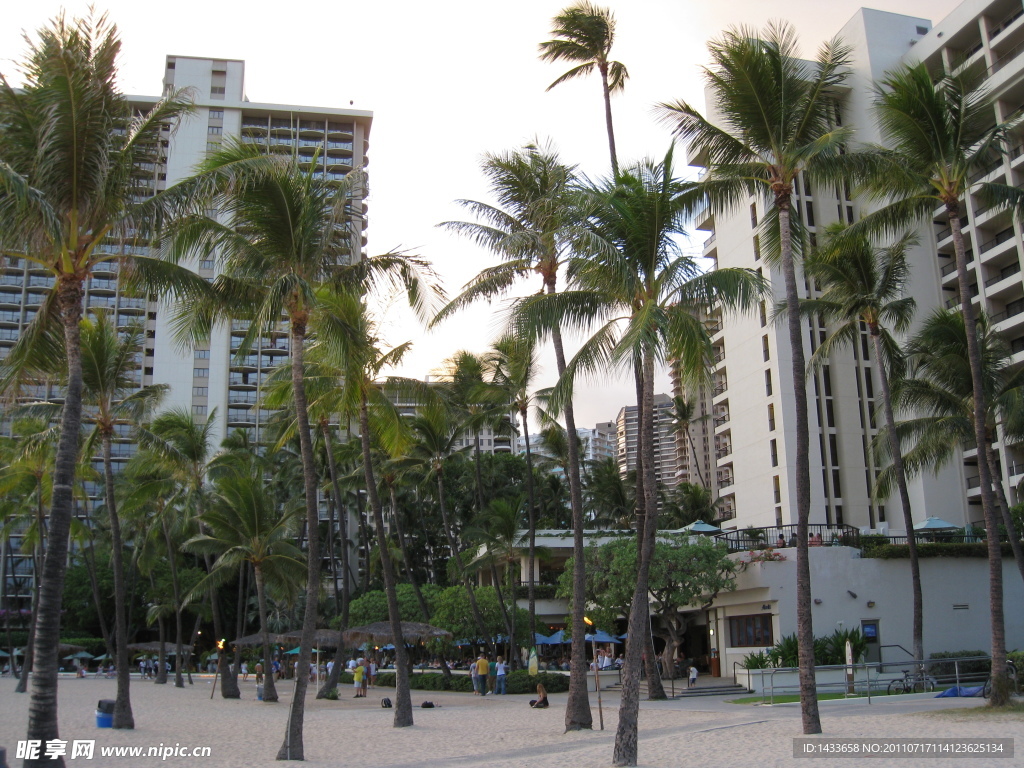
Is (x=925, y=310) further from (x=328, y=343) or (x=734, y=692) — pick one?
(x=328, y=343)

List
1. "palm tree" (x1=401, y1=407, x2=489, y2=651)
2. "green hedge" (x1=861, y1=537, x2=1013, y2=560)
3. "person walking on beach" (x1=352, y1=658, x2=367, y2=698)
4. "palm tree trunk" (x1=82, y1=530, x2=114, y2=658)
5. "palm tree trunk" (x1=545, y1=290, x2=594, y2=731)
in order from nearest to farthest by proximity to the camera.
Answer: "palm tree trunk" (x1=545, y1=290, x2=594, y2=731) < "green hedge" (x1=861, y1=537, x2=1013, y2=560) < "person walking on beach" (x1=352, y1=658, x2=367, y2=698) < "palm tree" (x1=401, y1=407, x2=489, y2=651) < "palm tree trunk" (x1=82, y1=530, x2=114, y2=658)

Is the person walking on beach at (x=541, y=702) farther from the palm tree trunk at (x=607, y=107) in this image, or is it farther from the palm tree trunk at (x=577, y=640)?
the palm tree trunk at (x=607, y=107)

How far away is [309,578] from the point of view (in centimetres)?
1505

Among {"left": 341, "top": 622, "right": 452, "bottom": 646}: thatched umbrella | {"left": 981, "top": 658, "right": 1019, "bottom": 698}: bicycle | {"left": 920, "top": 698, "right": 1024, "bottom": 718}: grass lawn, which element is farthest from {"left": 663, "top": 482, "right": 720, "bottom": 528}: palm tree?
{"left": 920, "top": 698, "right": 1024, "bottom": 718}: grass lawn

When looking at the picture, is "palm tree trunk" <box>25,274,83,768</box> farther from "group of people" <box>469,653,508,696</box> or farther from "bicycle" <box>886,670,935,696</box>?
"group of people" <box>469,653,508,696</box>

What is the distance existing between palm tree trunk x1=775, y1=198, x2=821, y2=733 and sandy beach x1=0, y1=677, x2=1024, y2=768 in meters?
0.83

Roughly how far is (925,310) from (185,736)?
44.7 m

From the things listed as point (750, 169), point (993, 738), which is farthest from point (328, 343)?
point (993, 738)

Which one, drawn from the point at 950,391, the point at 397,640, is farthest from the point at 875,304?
the point at 397,640

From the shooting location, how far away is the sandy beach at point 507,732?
555 inches

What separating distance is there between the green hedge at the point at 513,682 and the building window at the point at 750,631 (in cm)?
655

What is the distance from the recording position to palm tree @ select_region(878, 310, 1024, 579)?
2541cm

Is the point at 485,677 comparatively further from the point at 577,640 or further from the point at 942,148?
the point at 942,148

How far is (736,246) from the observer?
5328 cm
